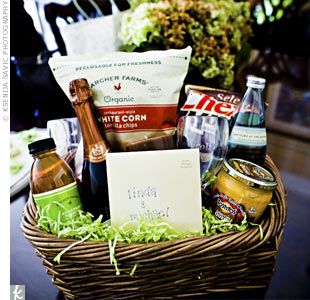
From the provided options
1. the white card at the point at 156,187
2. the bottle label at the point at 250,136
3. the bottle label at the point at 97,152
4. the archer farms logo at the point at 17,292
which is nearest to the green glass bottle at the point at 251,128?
the bottle label at the point at 250,136

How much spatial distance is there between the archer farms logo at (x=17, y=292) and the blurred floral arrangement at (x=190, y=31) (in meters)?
0.59

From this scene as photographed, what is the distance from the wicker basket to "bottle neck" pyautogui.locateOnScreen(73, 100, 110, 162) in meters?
0.13

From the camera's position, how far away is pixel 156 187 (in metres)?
0.56

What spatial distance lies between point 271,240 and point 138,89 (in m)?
0.34

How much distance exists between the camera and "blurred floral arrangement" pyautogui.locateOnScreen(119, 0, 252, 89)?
2.80 ft

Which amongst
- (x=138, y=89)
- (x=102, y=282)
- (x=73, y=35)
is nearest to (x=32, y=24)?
(x=73, y=35)

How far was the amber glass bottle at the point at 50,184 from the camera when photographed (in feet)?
1.81

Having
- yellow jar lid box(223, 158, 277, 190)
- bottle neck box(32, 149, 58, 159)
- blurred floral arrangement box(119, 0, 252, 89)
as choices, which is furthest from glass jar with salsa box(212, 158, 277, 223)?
blurred floral arrangement box(119, 0, 252, 89)

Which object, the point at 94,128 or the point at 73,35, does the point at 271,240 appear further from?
the point at 73,35

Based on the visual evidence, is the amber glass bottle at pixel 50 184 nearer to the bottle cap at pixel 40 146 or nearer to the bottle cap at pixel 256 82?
the bottle cap at pixel 40 146

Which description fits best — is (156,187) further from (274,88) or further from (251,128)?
(274,88)

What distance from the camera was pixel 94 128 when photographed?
61 cm

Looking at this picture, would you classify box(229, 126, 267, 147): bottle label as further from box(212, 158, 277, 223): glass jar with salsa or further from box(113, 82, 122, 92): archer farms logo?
box(113, 82, 122, 92): archer farms logo

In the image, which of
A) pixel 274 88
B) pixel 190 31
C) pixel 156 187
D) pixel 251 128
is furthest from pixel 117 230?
pixel 274 88
